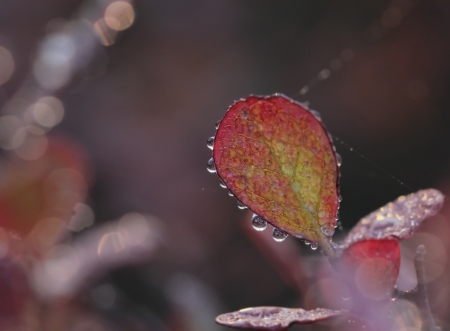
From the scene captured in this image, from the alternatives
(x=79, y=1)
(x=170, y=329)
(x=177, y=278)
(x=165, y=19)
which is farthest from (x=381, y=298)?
(x=79, y=1)

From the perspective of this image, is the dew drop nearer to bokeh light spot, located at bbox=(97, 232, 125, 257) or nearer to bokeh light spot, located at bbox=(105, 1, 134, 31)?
bokeh light spot, located at bbox=(97, 232, 125, 257)

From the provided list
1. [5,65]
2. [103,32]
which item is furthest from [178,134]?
[5,65]

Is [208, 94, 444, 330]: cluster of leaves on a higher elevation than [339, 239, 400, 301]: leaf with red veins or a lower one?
higher

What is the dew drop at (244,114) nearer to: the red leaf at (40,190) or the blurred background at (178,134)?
the blurred background at (178,134)

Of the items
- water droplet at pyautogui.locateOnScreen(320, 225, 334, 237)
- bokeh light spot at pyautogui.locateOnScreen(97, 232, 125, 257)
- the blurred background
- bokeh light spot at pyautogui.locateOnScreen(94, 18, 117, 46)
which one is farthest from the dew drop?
bokeh light spot at pyautogui.locateOnScreen(94, 18, 117, 46)

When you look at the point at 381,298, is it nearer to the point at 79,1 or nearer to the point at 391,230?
the point at 391,230

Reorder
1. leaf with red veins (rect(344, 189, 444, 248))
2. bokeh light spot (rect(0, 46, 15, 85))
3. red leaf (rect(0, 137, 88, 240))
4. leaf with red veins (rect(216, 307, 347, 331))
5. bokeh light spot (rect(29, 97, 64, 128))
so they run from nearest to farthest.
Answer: leaf with red veins (rect(216, 307, 347, 331)) < leaf with red veins (rect(344, 189, 444, 248)) < red leaf (rect(0, 137, 88, 240)) < bokeh light spot (rect(29, 97, 64, 128)) < bokeh light spot (rect(0, 46, 15, 85))
